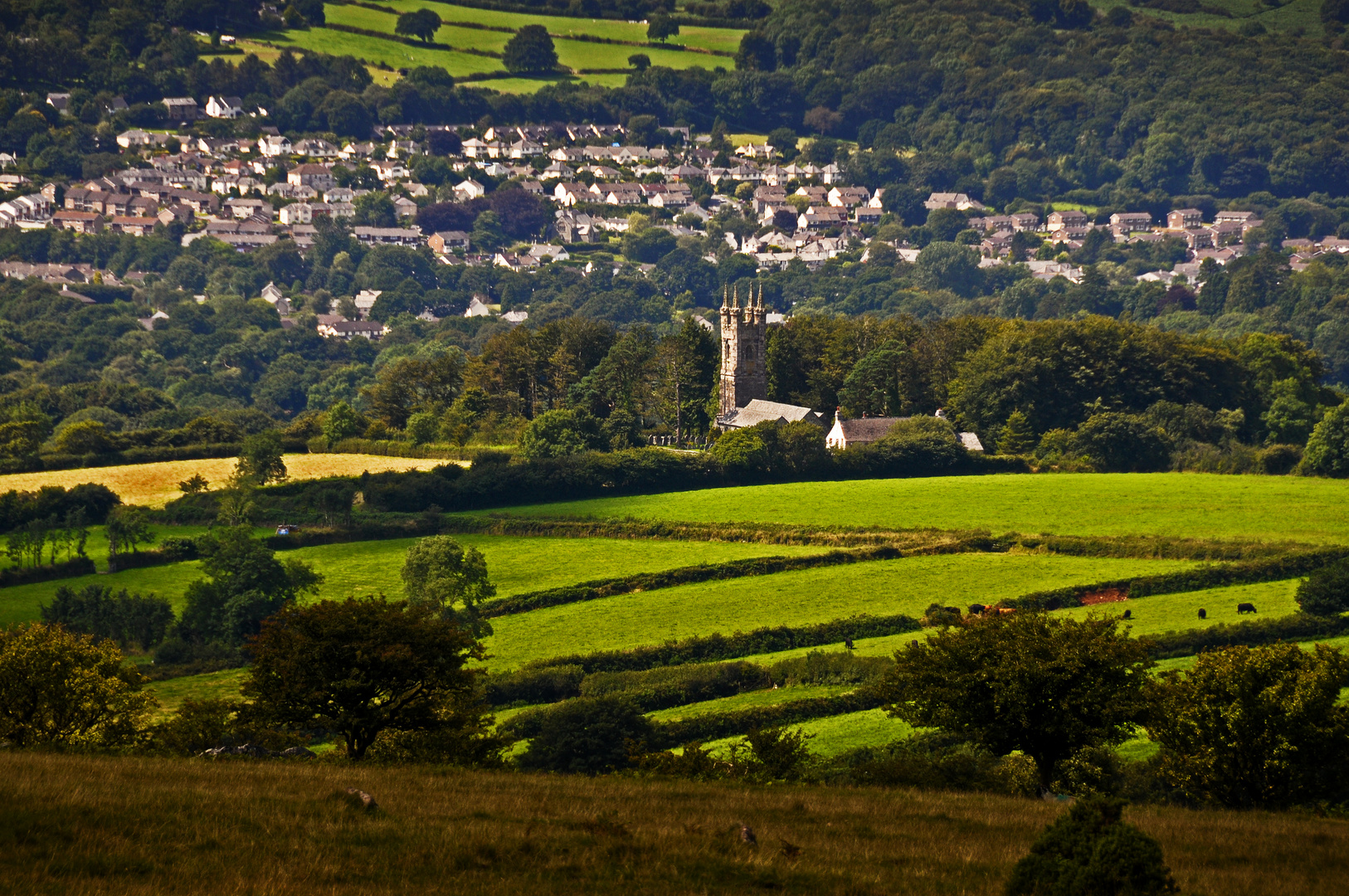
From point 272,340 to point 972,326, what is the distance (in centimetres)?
9060

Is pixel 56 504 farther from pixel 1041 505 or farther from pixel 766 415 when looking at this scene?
pixel 1041 505

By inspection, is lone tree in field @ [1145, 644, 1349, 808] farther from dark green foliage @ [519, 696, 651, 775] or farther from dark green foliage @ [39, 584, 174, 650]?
dark green foliage @ [39, 584, 174, 650]

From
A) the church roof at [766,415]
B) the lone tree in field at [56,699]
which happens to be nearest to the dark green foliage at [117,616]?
the lone tree in field at [56,699]

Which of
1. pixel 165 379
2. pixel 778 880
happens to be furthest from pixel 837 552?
pixel 165 379

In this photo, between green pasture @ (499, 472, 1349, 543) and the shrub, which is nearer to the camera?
green pasture @ (499, 472, 1349, 543)

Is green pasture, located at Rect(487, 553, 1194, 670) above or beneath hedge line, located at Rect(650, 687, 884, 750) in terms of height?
beneath

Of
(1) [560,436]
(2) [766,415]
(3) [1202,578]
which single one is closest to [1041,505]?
(3) [1202,578]

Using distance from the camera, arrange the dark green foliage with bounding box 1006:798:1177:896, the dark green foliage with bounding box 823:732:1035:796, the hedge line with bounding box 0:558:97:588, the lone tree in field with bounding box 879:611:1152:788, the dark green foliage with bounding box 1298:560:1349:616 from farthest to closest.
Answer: the hedge line with bounding box 0:558:97:588 < the dark green foliage with bounding box 1298:560:1349:616 < the dark green foliage with bounding box 823:732:1035:796 < the lone tree in field with bounding box 879:611:1152:788 < the dark green foliage with bounding box 1006:798:1177:896

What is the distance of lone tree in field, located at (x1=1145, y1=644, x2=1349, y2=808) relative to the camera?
36000 millimetres

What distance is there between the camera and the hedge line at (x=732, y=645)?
60688 millimetres

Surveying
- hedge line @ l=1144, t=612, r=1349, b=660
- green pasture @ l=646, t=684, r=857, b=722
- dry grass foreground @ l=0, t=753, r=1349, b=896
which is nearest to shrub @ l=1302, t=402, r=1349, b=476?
hedge line @ l=1144, t=612, r=1349, b=660

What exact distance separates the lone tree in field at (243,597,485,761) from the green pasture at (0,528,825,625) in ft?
101

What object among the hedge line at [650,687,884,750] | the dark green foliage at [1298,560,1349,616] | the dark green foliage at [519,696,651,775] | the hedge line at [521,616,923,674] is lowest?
the hedge line at [521,616,923,674]

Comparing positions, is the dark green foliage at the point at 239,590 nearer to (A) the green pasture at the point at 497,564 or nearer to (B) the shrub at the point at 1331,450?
(A) the green pasture at the point at 497,564
